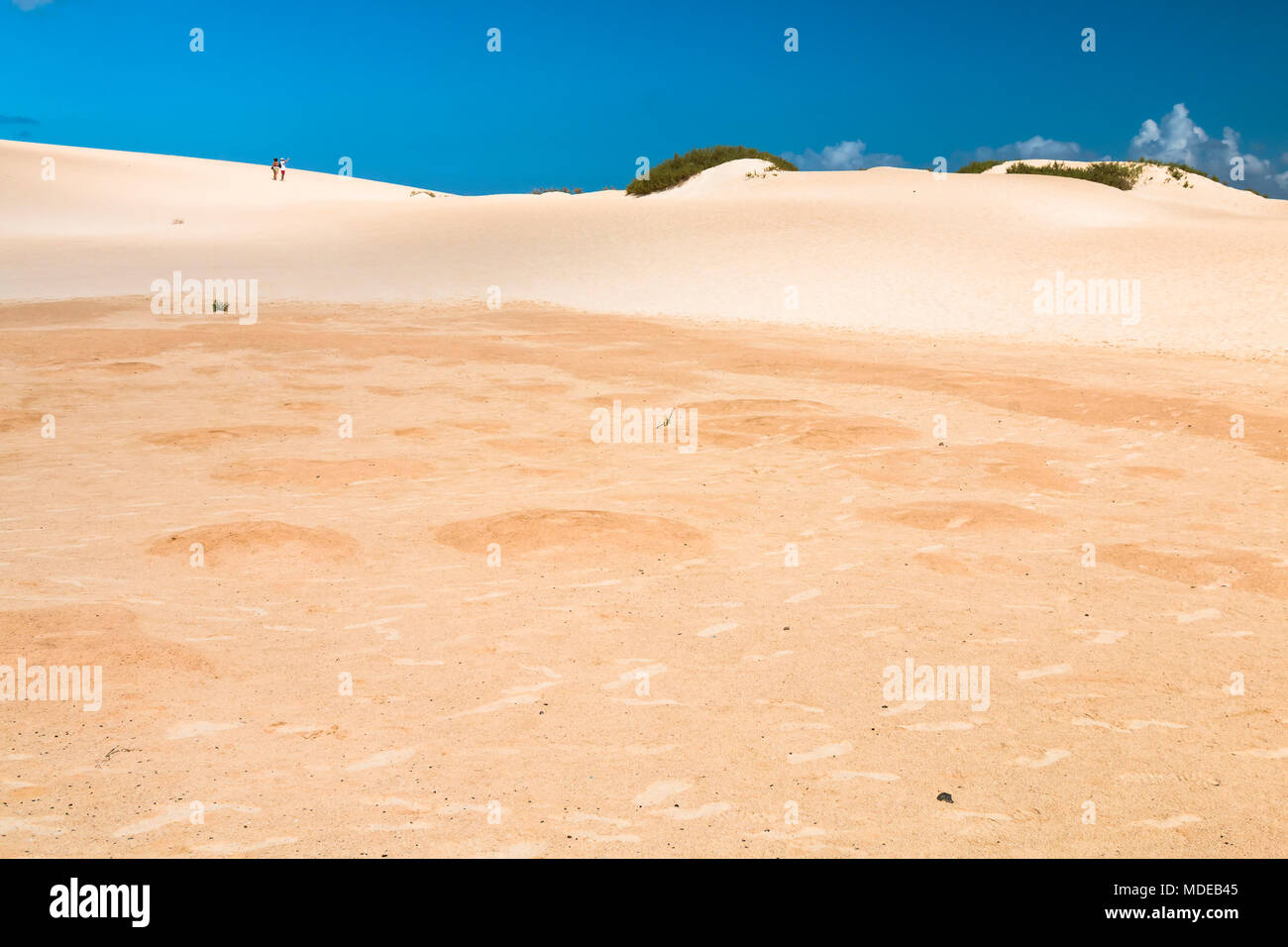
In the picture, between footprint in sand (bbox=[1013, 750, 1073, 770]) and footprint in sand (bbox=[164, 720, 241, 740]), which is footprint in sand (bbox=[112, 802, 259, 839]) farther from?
footprint in sand (bbox=[1013, 750, 1073, 770])

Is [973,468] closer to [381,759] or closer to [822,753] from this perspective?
[822,753]

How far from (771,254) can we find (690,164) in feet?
64.5

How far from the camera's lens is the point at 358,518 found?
8477mm

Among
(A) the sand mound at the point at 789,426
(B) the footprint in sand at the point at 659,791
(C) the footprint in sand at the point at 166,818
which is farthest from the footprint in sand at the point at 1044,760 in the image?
→ (A) the sand mound at the point at 789,426

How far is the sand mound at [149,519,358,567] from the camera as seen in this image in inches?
293

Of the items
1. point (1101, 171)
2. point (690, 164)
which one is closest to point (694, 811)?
point (690, 164)

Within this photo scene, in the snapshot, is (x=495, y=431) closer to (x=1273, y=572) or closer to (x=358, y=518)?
(x=358, y=518)

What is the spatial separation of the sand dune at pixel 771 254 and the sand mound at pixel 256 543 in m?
16.1

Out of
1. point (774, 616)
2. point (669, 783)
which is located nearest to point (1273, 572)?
point (774, 616)

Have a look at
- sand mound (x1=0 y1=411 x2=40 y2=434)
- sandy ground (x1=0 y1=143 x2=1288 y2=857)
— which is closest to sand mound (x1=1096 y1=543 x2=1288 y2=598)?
sandy ground (x1=0 y1=143 x2=1288 y2=857)

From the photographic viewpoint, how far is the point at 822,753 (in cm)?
482

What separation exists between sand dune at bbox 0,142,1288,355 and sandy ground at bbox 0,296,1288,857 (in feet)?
32.1

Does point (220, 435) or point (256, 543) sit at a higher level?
point (220, 435)
